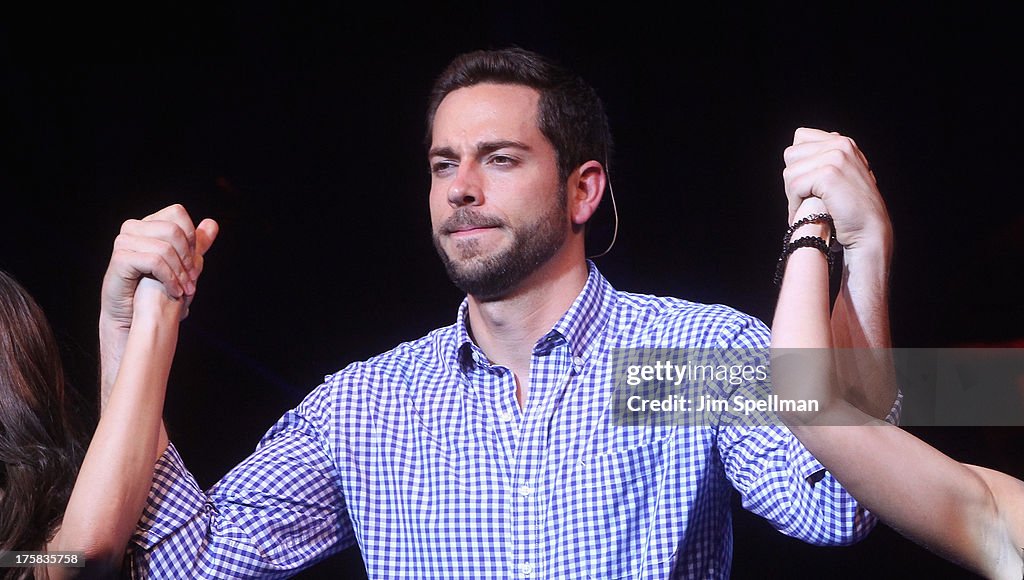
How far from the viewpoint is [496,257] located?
144 cm

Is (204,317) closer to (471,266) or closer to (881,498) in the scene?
(471,266)

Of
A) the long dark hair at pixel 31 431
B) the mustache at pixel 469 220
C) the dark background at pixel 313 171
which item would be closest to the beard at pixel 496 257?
the mustache at pixel 469 220

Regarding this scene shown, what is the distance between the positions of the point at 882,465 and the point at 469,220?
0.66 metres

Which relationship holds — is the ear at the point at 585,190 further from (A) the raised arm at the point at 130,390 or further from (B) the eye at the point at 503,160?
(A) the raised arm at the point at 130,390

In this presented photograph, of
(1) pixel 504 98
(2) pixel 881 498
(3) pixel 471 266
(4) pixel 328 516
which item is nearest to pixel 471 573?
(4) pixel 328 516

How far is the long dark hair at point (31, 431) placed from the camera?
1294mm

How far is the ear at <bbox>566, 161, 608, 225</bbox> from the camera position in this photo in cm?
156

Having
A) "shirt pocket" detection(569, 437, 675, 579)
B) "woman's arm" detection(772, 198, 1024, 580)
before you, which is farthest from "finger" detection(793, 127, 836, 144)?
"shirt pocket" detection(569, 437, 675, 579)

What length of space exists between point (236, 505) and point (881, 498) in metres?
0.83

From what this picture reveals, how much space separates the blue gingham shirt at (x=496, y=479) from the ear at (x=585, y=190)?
0.13 m

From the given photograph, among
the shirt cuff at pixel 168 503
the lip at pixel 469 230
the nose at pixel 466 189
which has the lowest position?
the shirt cuff at pixel 168 503

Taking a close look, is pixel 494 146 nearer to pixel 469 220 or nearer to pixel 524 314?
pixel 469 220

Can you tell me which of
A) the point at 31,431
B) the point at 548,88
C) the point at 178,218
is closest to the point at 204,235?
the point at 178,218

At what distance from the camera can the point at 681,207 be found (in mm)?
1715
